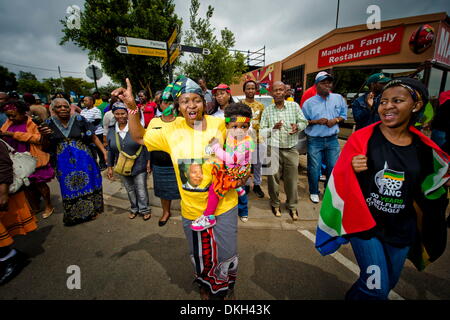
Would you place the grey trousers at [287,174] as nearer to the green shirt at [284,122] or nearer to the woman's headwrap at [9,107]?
the green shirt at [284,122]

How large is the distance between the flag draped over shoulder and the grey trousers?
1.69 metres

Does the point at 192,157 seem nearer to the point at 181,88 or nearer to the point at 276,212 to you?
the point at 181,88

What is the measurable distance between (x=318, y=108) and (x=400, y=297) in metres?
2.90

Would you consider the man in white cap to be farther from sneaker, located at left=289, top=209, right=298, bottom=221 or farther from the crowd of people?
the crowd of people

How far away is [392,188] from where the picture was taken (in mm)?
1479

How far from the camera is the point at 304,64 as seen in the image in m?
12.7

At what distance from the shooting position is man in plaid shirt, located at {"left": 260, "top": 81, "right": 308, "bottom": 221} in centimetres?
332

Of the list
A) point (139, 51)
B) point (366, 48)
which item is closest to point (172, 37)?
point (139, 51)

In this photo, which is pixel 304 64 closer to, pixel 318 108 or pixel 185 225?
pixel 318 108

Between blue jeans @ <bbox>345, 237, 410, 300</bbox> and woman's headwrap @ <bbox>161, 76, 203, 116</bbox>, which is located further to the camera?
woman's headwrap @ <bbox>161, 76, 203, 116</bbox>

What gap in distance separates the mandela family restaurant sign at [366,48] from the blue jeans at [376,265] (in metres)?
11.0

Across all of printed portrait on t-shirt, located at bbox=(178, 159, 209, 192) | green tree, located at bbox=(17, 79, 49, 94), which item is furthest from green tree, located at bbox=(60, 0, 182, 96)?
green tree, located at bbox=(17, 79, 49, 94)

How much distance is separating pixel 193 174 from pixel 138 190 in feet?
7.78
